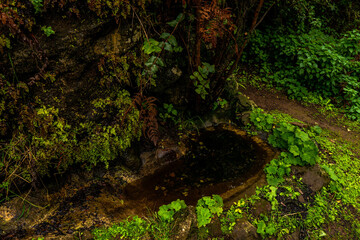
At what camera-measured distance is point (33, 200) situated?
2744 millimetres

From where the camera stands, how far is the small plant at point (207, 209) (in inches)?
102

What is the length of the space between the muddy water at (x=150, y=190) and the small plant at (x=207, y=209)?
0.23 meters

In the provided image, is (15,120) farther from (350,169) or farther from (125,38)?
(350,169)

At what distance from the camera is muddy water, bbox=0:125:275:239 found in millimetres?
2557

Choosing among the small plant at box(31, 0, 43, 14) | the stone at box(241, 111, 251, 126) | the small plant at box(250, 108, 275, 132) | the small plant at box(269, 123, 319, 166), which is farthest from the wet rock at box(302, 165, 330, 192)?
the small plant at box(31, 0, 43, 14)

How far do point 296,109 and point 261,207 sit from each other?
3733 millimetres

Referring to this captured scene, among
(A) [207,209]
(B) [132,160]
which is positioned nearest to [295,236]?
(A) [207,209]

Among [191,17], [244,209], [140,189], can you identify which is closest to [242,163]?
[244,209]

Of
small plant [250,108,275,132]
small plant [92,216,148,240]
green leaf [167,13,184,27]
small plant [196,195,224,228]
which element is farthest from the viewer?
small plant [250,108,275,132]

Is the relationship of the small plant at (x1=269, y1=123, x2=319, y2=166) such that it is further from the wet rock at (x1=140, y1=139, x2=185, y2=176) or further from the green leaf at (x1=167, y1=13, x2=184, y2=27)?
the green leaf at (x1=167, y1=13, x2=184, y2=27)

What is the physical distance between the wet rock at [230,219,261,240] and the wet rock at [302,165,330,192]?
1.28m

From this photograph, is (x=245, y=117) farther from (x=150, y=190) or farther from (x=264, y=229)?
(x=150, y=190)

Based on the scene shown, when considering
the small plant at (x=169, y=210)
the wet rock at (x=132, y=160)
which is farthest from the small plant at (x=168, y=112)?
the small plant at (x=169, y=210)

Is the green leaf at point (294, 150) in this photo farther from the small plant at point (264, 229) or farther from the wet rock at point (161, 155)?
the wet rock at point (161, 155)
